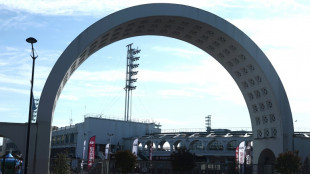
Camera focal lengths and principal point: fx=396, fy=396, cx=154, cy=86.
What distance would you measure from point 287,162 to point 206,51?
1468 cm

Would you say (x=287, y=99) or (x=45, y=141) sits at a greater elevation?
(x=287, y=99)

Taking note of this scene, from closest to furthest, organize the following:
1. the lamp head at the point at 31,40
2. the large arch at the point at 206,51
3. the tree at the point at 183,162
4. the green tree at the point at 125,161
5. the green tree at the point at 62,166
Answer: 1. the lamp head at the point at 31,40
2. the large arch at the point at 206,51
3. the green tree at the point at 62,166
4. the green tree at the point at 125,161
5. the tree at the point at 183,162

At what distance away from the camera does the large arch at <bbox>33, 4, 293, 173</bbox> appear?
34188 millimetres

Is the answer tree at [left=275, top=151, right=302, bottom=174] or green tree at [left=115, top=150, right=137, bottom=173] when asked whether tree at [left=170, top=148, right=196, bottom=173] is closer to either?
green tree at [left=115, top=150, right=137, bottom=173]

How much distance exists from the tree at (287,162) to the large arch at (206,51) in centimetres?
229

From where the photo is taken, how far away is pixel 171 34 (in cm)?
4200

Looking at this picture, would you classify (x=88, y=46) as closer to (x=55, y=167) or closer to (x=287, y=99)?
(x=55, y=167)

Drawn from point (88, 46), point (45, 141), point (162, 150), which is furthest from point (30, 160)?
point (162, 150)

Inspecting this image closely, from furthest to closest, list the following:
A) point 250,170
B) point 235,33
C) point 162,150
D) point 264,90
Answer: point 162,150, point 250,170, point 264,90, point 235,33

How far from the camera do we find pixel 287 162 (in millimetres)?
36594

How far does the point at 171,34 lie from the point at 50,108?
1535cm

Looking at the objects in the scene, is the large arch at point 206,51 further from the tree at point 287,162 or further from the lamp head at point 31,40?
the lamp head at point 31,40

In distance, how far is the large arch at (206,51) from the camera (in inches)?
1346

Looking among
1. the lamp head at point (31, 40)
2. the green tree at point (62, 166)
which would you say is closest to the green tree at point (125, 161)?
the green tree at point (62, 166)
